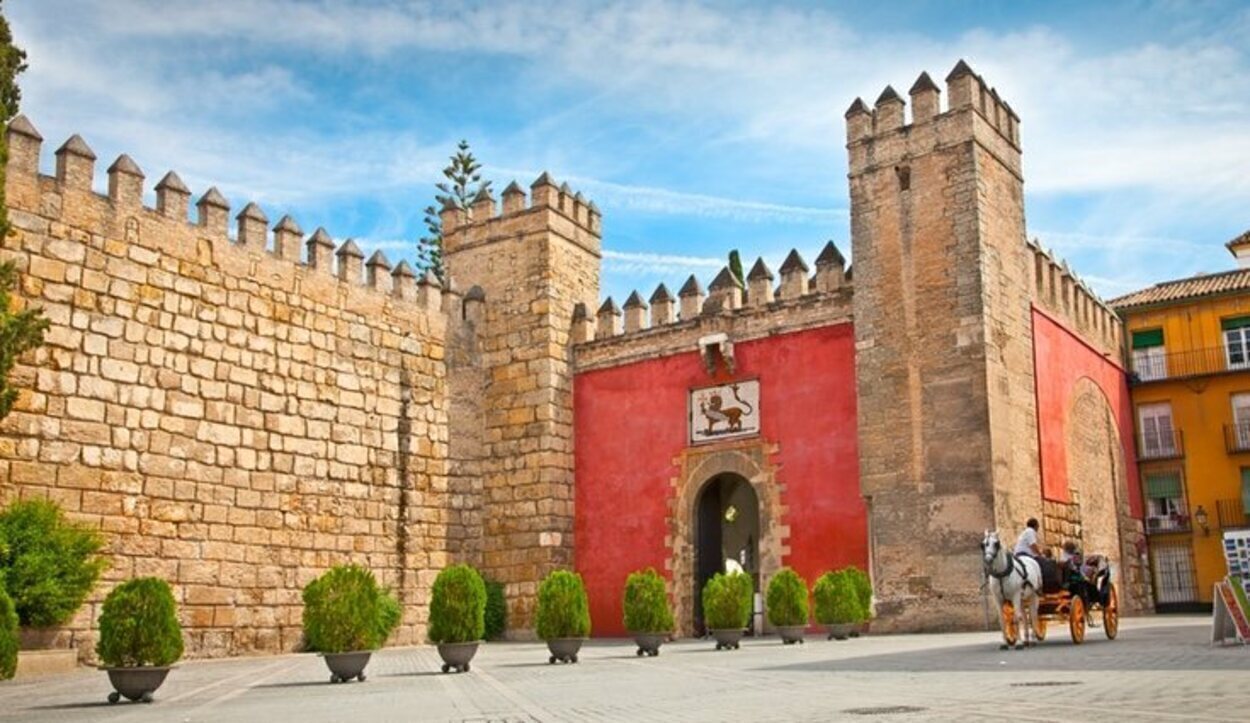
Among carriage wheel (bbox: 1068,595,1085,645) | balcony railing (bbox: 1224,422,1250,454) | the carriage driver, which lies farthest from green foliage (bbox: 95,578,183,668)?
balcony railing (bbox: 1224,422,1250,454)

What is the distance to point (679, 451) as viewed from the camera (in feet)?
63.5

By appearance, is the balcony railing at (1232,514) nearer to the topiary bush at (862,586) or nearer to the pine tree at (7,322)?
the topiary bush at (862,586)

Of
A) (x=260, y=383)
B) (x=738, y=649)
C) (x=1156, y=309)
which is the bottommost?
(x=738, y=649)

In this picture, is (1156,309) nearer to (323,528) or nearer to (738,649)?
(738,649)

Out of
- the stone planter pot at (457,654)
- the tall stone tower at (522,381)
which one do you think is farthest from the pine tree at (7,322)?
the tall stone tower at (522,381)

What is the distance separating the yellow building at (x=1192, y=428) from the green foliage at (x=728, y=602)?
12626 millimetres

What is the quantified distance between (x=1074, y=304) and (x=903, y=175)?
5.59 metres

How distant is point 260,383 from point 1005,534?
1065 centimetres

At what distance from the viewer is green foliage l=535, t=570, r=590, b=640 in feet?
41.4

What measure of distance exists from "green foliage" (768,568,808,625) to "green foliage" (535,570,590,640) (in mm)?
3044

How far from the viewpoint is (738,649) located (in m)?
13.9

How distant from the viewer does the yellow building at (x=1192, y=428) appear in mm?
23250

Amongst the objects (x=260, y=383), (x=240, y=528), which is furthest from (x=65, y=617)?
(x=260, y=383)

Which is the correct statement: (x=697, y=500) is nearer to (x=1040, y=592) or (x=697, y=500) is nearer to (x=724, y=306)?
(x=724, y=306)
